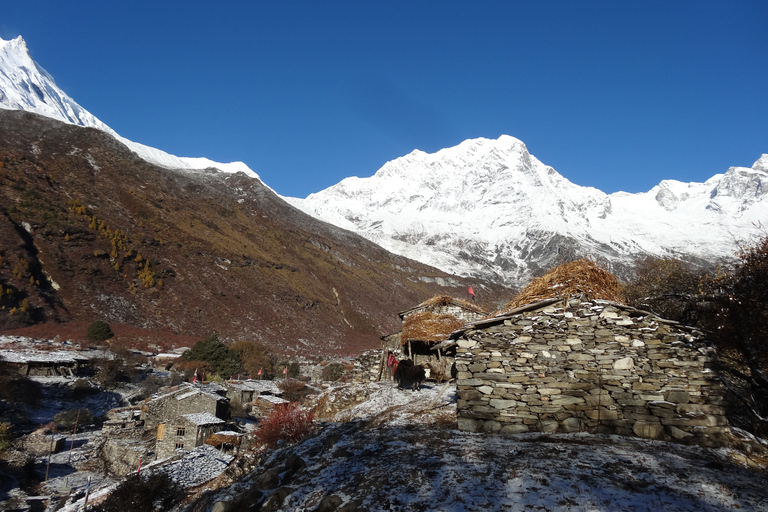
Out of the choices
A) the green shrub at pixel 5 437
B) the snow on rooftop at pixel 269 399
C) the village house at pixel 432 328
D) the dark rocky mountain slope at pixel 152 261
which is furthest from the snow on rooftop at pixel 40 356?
the village house at pixel 432 328

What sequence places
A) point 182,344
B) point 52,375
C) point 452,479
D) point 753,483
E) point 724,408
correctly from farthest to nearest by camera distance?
point 182,344, point 52,375, point 724,408, point 452,479, point 753,483

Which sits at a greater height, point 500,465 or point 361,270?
point 361,270

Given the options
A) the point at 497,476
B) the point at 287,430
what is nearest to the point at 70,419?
the point at 287,430

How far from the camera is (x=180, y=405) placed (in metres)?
31.9

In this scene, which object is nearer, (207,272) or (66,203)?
(66,203)

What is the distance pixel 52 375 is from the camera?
36.3m

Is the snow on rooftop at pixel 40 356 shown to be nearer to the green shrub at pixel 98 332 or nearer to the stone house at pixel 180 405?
the green shrub at pixel 98 332

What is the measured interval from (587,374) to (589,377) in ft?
0.25

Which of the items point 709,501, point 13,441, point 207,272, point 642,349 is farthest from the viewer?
point 207,272

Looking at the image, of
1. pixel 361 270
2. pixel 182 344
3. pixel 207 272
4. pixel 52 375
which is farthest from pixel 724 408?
pixel 361 270

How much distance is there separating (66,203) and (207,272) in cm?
2623

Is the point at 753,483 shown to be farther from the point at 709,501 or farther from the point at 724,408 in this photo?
the point at 724,408

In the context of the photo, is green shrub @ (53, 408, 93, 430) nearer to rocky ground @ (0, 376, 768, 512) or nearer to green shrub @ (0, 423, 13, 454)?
green shrub @ (0, 423, 13, 454)

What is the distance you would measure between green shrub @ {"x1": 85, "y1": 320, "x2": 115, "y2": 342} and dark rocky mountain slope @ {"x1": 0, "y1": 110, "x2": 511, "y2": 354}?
6236mm
